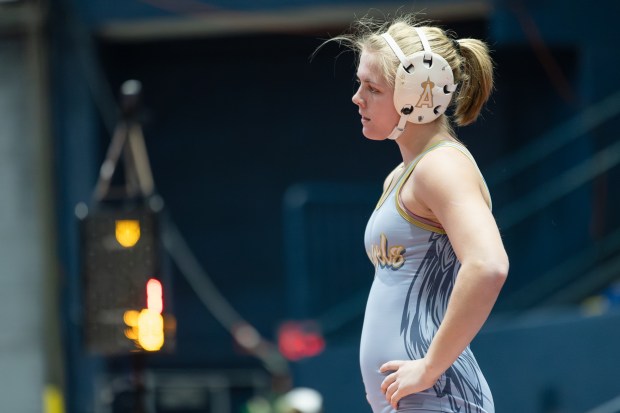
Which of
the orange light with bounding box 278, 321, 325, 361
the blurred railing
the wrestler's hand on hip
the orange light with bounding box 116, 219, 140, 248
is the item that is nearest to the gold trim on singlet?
the wrestler's hand on hip

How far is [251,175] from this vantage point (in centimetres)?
1105

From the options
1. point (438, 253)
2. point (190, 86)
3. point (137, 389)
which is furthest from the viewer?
point (190, 86)

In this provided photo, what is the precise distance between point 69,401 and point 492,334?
4760 millimetres

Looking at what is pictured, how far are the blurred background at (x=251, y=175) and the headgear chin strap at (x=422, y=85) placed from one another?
5.17m

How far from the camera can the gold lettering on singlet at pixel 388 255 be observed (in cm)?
253

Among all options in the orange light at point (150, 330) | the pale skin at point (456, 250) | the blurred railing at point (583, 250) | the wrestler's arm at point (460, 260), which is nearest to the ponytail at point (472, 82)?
the pale skin at point (456, 250)

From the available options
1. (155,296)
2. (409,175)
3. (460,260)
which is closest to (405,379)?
(460,260)

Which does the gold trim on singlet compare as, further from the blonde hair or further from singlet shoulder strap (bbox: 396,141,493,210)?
the blonde hair

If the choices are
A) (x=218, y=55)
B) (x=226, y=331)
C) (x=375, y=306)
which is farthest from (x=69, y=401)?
(x=375, y=306)

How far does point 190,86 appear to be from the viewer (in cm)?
1105

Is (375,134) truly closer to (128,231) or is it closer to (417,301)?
(417,301)

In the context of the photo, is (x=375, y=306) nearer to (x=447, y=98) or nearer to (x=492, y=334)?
(x=447, y=98)

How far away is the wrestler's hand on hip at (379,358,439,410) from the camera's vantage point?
240cm

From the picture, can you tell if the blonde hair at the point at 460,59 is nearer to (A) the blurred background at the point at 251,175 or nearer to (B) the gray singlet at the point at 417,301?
(B) the gray singlet at the point at 417,301
